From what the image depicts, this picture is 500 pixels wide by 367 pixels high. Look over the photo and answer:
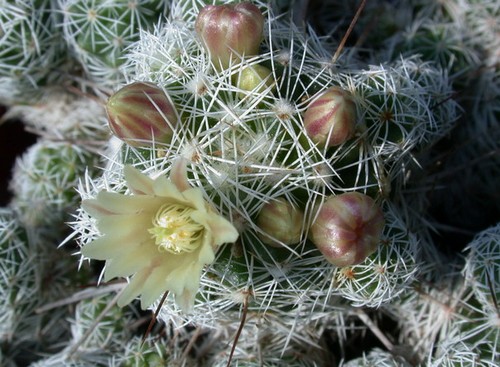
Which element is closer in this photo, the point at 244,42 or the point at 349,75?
the point at 244,42

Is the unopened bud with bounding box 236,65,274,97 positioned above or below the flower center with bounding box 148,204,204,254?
above

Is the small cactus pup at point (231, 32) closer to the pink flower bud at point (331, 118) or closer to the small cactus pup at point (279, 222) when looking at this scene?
Result: the pink flower bud at point (331, 118)

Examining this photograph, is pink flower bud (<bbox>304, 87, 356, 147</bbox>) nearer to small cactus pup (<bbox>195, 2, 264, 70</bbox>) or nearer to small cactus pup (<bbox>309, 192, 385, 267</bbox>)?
small cactus pup (<bbox>309, 192, 385, 267</bbox>)

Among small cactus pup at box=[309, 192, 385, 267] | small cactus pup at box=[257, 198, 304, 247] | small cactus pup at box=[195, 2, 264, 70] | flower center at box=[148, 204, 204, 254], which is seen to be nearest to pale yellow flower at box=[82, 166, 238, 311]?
flower center at box=[148, 204, 204, 254]

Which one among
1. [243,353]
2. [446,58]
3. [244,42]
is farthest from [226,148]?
[446,58]

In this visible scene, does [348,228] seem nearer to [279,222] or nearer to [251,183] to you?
[279,222]

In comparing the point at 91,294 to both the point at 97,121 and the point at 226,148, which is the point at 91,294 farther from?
the point at 226,148

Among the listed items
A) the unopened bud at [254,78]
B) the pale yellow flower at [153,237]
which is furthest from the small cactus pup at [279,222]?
the unopened bud at [254,78]
